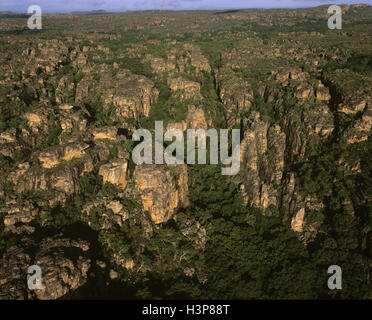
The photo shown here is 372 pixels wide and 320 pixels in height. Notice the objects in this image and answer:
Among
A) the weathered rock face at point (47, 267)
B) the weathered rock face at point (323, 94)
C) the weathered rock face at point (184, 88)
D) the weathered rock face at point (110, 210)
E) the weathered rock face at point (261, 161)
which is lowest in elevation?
the weathered rock face at point (47, 267)

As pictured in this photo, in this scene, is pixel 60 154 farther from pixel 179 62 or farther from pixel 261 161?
pixel 179 62

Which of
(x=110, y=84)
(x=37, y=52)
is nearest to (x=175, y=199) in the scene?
(x=110, y=84)

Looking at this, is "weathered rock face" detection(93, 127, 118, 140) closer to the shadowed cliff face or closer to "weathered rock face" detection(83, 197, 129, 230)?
the shadowed cliff face

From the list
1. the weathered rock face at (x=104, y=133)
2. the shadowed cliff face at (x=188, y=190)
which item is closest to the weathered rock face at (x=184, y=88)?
the shadowed cliff face at (x=188, y=190)

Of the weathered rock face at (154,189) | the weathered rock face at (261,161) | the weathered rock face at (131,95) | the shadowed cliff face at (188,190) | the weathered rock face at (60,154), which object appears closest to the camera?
the shadowed cliff face at (188,190)

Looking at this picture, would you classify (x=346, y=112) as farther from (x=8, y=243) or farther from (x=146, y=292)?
(x=8, y=243)

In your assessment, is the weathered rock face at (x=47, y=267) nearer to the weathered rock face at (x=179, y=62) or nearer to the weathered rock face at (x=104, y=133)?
the weathered rock face at (x=104, y=133)
